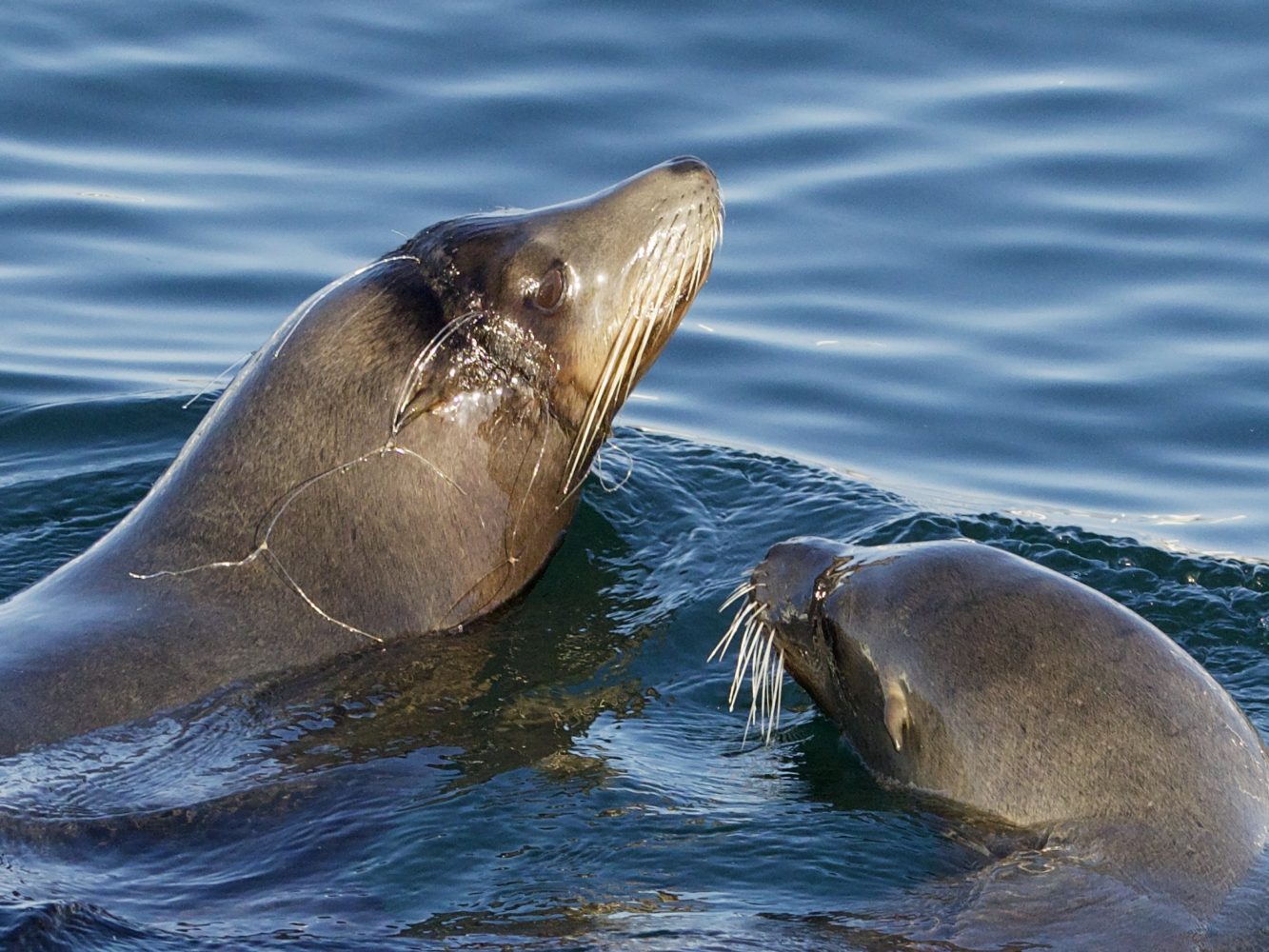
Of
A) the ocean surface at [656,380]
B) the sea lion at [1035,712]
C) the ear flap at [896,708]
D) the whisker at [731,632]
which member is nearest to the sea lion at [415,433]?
the ocean surface at [656,380]

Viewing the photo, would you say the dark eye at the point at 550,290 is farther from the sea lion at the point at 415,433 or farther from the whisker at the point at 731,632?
the whisker at the point at 731,632

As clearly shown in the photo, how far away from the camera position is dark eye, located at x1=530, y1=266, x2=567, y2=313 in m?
7.44

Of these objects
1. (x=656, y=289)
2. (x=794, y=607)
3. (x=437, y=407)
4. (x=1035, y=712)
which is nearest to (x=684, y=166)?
(x=656, y=289)

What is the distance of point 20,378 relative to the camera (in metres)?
11.1

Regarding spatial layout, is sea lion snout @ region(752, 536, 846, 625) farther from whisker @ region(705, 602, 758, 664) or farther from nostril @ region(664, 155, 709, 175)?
nostril @ region(664, 155, 709, 175)

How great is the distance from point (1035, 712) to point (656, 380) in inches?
231

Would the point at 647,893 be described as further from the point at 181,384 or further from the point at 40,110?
the point at 40,110

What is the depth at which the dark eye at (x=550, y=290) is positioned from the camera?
24.4 feet

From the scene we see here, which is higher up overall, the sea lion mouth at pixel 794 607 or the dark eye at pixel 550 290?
the dark eye at pixel 550 290

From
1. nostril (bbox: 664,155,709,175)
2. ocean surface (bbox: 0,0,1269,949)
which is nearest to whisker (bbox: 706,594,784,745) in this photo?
ocean surface (bbox: 0,0,1269,949)

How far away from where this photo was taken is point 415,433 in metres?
7.38

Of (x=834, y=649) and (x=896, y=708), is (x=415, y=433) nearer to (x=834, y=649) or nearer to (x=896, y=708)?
(x=834, y=649)

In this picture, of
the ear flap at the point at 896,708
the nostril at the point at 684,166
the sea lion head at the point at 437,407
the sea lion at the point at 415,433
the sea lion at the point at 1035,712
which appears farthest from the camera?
the nostril at the point at 684,166

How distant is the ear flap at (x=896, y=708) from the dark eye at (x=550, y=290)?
1897mm
